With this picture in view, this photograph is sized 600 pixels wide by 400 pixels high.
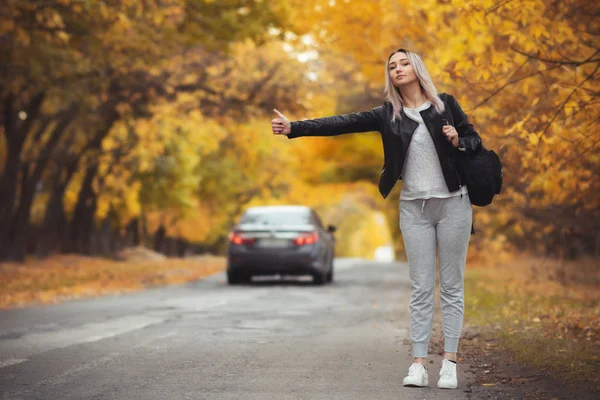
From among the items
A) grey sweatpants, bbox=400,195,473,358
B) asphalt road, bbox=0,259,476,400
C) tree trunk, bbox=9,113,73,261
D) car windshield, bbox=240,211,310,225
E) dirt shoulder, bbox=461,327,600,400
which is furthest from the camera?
tree trunk, bbox=9,113,73,261

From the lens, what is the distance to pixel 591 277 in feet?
65.4

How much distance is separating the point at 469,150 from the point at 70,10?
11.2m

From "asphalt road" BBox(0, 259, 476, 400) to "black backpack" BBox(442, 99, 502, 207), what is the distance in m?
1.21

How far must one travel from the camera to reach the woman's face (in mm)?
6160

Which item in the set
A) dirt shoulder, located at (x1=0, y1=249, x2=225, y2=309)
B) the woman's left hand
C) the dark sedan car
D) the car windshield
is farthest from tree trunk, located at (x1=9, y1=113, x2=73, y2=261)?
the woman's left hand

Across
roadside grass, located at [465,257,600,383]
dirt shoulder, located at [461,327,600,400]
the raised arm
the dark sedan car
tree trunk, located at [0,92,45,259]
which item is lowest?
dirt shoulder, located at [461,327,600,400]

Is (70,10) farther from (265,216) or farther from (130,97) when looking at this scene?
(130,97)

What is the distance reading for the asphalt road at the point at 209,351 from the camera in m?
6.02

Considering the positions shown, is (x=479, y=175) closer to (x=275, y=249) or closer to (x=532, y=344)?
(x=532, y=344)

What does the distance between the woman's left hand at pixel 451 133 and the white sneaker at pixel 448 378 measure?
1366 millimetres

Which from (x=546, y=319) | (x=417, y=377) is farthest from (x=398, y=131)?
(x=546, y=319)

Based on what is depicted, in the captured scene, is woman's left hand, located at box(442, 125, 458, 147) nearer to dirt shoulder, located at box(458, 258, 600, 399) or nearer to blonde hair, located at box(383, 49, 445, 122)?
blonde hair, located at box(383, 49, 445, 122)

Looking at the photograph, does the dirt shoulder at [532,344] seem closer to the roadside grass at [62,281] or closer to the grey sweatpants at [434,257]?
the grey sweatpants at [434,257]

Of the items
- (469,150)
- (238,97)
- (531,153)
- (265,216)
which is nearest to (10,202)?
(238,97)
